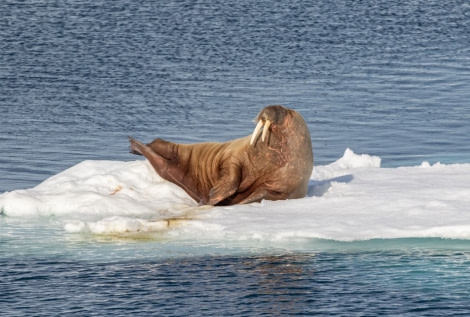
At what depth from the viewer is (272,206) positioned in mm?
15586

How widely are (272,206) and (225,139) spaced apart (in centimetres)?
609

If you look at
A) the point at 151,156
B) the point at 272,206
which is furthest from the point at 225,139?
the point at 272,206

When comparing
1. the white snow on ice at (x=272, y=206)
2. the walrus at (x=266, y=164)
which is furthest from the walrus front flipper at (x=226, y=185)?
the white snow on ice at (x=272, y=206)

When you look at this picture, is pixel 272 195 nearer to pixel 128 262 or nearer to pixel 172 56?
pixel 128 262

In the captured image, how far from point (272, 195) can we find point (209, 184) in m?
0.95

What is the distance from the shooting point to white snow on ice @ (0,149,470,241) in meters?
14.3

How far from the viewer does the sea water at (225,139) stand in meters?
12.4

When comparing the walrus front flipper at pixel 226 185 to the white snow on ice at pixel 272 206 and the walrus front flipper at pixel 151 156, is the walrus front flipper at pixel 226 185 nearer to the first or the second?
the white snow on ice at pixel 272 206

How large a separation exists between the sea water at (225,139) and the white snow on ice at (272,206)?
3 centimetres

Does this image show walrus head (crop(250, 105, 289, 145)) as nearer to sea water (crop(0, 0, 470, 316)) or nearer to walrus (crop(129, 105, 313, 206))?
walrus (crop(129, 105, 313, 206))

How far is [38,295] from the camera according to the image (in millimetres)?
12156

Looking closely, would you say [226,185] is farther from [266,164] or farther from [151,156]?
[151,156]

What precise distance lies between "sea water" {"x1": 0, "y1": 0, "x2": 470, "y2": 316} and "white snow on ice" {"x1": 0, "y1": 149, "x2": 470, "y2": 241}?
0.09 feet

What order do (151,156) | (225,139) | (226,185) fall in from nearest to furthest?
1. (226,185)
2. (151,156)
3. (225,139)
